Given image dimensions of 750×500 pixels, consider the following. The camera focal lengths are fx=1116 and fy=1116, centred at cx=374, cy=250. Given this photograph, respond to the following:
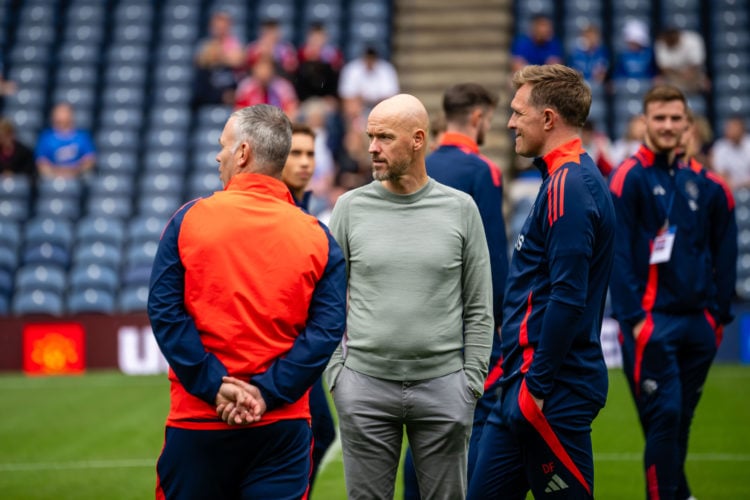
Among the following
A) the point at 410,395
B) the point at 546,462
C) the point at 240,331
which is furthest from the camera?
the point at 410,395

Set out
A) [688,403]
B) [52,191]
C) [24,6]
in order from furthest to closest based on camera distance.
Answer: [24,6]
[52,191]
[688,403]

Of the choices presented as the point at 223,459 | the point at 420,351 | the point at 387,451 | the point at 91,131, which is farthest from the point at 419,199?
the point at 91,131

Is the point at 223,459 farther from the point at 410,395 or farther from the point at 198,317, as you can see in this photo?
the point at 410,395

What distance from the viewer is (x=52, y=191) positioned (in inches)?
579

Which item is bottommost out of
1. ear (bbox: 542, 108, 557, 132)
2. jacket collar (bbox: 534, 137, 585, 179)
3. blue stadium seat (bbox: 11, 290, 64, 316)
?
blue stadium seat (bbox: 11, 290, 64, 316)

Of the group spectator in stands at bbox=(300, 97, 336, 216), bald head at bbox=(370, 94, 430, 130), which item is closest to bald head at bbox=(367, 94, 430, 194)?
bald head at bbox=(370, 94, 430, 130)

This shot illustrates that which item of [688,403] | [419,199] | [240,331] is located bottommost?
[688,403]

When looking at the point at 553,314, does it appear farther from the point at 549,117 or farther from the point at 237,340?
the point at 237,340

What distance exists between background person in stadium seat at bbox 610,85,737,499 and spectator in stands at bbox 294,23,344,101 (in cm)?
1006

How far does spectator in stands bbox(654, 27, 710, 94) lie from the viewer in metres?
15.8

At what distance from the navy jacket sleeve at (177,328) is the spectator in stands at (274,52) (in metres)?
11.8

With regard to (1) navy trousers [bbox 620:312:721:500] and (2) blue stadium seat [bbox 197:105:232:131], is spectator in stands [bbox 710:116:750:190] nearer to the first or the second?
(2) blue stadium seat [bbox 197:105:232:131]

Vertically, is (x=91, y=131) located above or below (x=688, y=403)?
above

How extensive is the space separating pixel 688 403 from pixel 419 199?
2.19m
